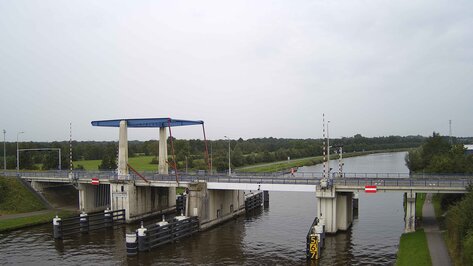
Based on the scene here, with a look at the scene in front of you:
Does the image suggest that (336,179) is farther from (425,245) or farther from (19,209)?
(19,209)

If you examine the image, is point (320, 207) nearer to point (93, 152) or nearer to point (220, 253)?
point (220, 253)

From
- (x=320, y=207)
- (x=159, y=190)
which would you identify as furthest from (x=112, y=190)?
(x=320, y=207)

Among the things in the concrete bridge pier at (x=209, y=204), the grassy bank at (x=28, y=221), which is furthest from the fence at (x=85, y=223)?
the concrete bridge pier at (x=209, y=204)

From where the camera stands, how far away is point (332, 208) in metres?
42.0

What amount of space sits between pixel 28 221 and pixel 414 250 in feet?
140

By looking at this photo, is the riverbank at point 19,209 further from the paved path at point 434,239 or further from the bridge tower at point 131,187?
the paved path at point 434,239

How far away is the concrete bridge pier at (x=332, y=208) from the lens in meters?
41.8

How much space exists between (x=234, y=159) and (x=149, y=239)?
87809mm

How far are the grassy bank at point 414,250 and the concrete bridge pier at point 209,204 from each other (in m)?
21.1

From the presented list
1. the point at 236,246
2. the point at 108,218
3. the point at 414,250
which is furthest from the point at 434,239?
the point at 108,218

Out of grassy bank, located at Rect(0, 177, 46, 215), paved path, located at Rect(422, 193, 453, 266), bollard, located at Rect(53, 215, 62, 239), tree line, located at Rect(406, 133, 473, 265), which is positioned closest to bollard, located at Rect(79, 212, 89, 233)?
bollard, located at Rect(53, 215, 62, 239)

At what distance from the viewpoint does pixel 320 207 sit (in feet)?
139

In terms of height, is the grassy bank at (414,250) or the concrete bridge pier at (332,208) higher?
the concrete bridge pier at (332,208)

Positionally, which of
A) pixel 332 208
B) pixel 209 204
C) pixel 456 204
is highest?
pixel 456 204
